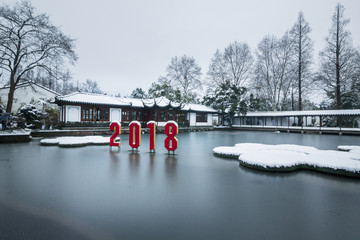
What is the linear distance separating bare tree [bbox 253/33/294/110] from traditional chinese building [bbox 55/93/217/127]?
13.3 metres

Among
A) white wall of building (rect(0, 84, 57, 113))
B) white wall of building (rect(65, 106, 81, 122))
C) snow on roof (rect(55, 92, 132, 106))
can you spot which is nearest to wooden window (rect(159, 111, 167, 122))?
snow on roof (rect(55, 92, 132, 106))

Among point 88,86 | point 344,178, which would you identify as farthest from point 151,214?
point 88,86

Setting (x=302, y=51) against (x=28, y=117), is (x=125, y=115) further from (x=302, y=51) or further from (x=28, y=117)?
(x=302, y=51)

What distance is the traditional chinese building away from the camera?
68.3ft

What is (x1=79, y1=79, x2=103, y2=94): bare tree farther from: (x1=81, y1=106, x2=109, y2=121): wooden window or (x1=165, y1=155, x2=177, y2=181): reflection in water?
(x1=165, y1=155, x2=177, y2=181): reflection in water

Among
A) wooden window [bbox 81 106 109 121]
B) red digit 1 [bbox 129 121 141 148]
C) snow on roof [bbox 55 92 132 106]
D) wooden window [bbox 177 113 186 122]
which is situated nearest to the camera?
red digit 1 [bbox 129 121 141 148]

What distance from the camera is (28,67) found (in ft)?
58.5

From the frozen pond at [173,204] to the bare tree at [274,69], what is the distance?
3115 centimetres

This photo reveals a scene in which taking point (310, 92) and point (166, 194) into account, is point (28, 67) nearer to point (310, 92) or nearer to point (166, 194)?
point (166, 194)

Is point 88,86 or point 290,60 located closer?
point 290,60

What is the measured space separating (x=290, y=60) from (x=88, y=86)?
169ft

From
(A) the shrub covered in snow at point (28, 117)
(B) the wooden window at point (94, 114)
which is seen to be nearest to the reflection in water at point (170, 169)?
(A) the shrub covered in snow at point (28, 117)

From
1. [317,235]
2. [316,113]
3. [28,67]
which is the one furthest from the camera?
[316,113]

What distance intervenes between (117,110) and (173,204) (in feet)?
72.9
